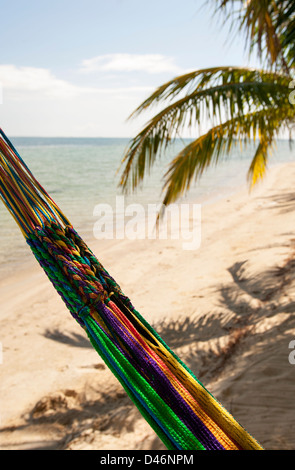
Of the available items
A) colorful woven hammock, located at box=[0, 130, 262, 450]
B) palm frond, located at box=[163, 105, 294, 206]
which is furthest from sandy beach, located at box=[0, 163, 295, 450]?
palm frond, located at box=[163, 105, 294, 206]

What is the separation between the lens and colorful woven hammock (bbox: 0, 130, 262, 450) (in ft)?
2.67

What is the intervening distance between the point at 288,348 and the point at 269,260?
7.03ft

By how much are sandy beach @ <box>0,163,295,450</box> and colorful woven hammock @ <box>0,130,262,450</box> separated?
1.03 m

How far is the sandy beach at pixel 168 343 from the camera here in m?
2.05

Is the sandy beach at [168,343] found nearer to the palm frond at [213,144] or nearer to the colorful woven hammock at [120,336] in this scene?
the colorful woven hammock at [120,336]

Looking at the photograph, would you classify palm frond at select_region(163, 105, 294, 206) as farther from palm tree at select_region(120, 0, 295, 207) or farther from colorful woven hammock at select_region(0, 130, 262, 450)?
colorful woven hammock at select_region(0, 130, 262, 450)

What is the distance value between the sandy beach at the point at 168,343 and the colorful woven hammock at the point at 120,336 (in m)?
1.03

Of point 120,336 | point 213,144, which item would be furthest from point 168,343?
point 120,336

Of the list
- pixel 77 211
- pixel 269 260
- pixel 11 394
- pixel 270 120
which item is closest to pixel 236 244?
pixel 269 260

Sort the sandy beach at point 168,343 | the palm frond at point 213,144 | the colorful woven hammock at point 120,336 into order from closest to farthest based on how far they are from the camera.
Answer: the colorful woven hammock at point 120,336, the sandy beach at point 168,343, the palm frond at point 213,144

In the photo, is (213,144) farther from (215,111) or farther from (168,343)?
(168,343)

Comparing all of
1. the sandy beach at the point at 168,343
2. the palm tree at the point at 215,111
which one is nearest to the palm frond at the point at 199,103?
the palm tree at the point at 215,111

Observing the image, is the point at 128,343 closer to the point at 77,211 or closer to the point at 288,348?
the point at 288,348

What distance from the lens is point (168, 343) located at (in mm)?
3031
